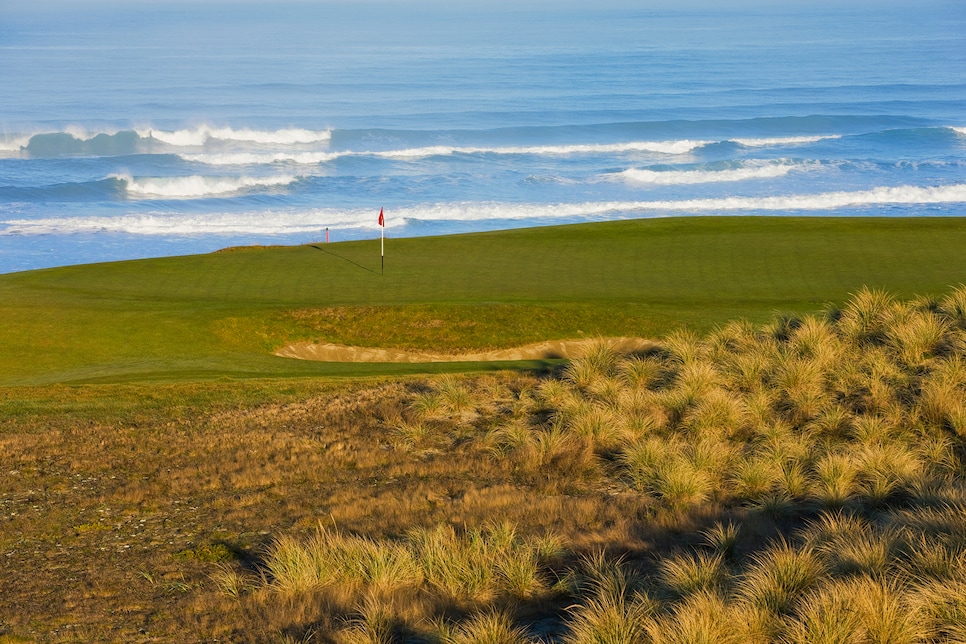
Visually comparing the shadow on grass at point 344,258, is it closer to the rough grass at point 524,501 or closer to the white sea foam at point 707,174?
the rough grass at point 524,501

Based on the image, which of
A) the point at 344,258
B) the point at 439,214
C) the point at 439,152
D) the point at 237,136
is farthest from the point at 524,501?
the point at 237,136

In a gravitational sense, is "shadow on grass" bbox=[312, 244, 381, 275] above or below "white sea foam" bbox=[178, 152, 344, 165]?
below

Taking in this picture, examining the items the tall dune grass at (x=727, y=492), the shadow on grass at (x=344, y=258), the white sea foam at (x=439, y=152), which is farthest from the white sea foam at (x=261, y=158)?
the tall dune grass at (x=727, y=492)

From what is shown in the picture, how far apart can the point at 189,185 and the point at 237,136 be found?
1449cm

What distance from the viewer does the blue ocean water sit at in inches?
1901

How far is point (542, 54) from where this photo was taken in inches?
4387

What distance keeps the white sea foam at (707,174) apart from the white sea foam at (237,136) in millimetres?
22076

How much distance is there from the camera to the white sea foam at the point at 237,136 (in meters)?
66.8

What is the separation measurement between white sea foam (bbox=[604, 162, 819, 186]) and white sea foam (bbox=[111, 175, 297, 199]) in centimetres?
2028

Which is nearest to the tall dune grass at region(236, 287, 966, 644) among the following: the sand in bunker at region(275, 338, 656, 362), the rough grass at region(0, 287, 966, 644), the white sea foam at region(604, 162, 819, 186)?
the rough grass at region(0, 287, 966, 644)

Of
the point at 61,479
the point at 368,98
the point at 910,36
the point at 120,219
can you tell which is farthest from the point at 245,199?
the point at 910,36

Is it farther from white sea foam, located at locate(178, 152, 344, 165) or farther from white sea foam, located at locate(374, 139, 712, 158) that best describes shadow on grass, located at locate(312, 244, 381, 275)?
white sea foam, located at locate(374, 139, 712, 158)

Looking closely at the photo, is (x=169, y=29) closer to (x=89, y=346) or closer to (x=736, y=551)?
(x=89, y=346)

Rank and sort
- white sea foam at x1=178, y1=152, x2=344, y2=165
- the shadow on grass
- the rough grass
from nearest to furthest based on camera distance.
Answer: the rough grass → the shadow on grass → white sea foam at x1=178, y1=152, x2=344, y2=165
